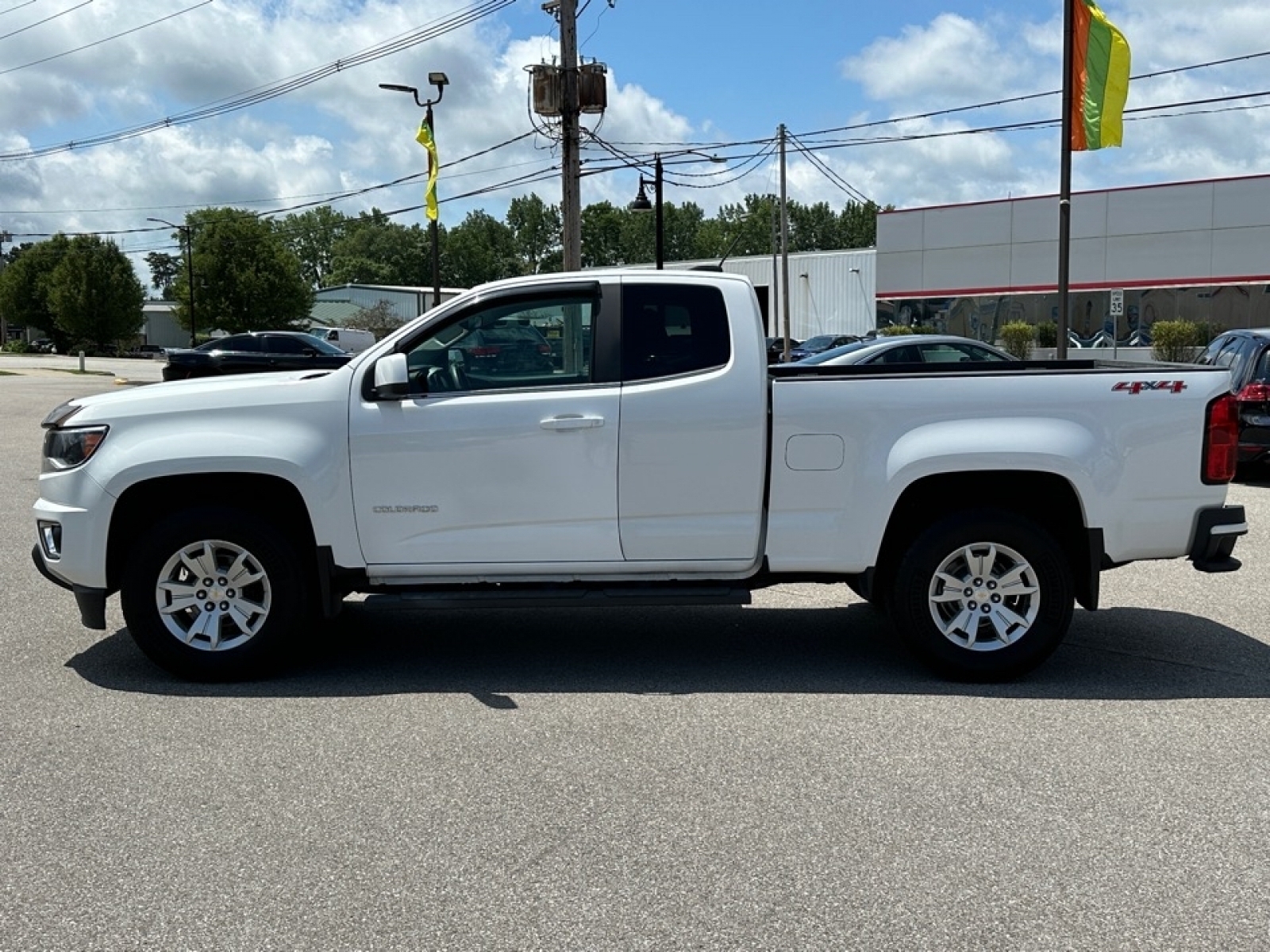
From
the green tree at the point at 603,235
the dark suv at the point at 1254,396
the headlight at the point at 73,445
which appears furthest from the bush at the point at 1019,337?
the green tree at the point at 603,235

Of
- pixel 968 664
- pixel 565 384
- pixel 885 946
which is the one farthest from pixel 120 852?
pixel 968 664

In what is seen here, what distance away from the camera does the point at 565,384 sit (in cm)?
591

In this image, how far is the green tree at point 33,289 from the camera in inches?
3548

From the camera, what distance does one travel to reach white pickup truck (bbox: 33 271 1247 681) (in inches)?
227

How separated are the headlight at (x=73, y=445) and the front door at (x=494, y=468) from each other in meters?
1.28

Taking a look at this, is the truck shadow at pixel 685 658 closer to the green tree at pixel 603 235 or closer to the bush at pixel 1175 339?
the bush at pixel 1175 339

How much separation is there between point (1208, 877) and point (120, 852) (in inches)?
139

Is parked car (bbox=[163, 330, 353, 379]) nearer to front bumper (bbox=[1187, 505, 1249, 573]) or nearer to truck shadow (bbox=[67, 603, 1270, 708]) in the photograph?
truck shadow (bbox=[67, 603, 1270, 708])

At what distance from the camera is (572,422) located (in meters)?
5.77

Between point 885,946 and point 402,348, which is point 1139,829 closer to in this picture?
point 885,946

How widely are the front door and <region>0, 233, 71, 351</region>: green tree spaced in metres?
93.4

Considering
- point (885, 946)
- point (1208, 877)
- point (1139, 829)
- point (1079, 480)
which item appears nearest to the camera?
point (885, 946)

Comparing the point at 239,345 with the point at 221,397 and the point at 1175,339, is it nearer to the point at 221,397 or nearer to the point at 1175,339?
the point at 221,397

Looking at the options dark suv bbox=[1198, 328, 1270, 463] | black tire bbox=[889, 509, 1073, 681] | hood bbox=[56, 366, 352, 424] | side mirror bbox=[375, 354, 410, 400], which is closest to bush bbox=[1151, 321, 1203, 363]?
dark suv bbox=[1198, 328, 1270, 463]
